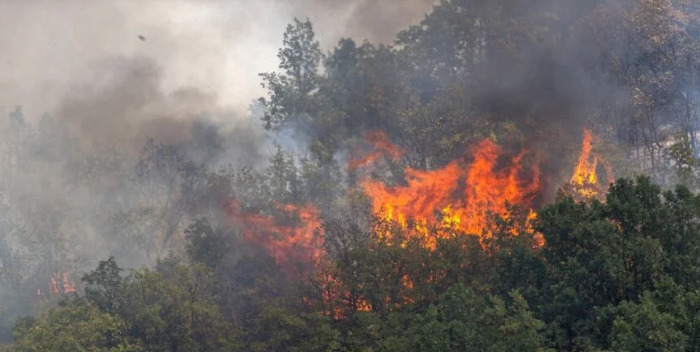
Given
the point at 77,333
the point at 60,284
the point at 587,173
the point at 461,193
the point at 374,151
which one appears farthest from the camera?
the point at 60,284

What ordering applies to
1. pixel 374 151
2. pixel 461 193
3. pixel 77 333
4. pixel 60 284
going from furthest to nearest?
pixel 60 284, pixel 374 151, pixel 461 193, pixel 77 333

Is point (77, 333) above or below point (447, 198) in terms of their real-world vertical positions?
below

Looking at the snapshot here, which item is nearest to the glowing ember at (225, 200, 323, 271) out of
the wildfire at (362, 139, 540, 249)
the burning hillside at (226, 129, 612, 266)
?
the burning hillside at (226, 129, 612, 266)

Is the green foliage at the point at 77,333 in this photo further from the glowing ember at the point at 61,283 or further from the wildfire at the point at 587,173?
the glowing ember at the point at 61,283

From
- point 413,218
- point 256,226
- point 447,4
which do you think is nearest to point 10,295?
point 256,226

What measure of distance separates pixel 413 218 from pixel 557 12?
28919 mm

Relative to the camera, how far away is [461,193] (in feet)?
200

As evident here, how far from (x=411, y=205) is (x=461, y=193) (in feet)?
13.5

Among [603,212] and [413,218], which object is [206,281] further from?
[603,212]

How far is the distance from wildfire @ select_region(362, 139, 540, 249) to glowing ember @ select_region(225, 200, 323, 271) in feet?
20.0

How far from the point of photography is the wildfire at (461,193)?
58281 millimetres

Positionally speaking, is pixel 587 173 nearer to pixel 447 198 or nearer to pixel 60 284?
pixel 447 198

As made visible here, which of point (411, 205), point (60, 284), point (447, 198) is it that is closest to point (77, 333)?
point (411, 205)

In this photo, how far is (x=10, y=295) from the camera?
77688mm
